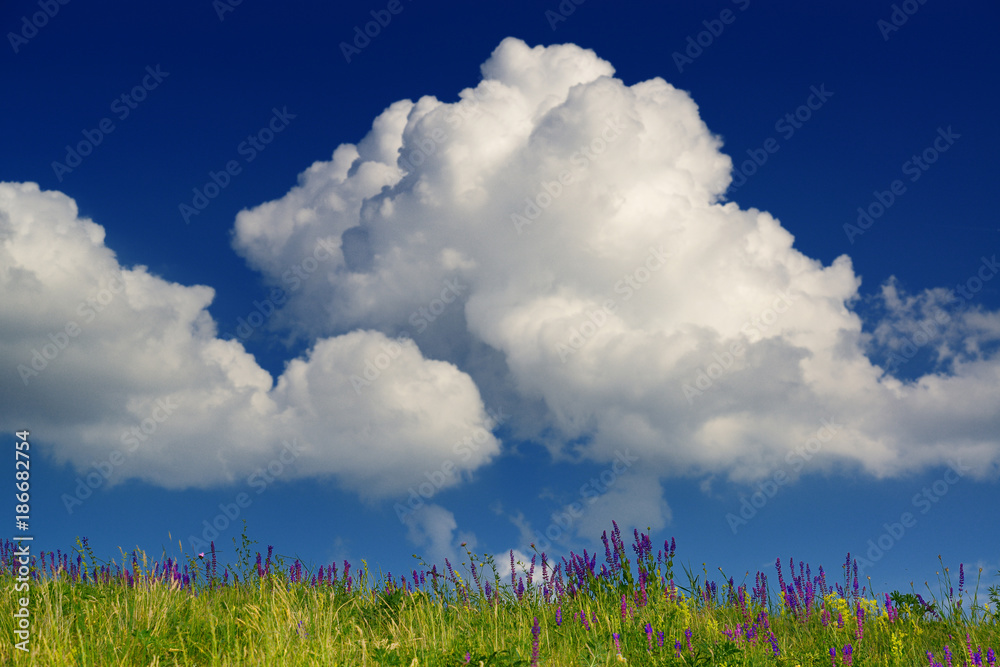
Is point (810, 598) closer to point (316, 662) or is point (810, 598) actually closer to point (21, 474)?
point (316, 662)

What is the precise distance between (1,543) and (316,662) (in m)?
6.24

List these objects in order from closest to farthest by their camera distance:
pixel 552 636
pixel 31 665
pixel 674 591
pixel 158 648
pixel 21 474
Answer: pixel 31 665
pixel 158 648
pixel 21 474
pixel 552 636
pixel 674 591

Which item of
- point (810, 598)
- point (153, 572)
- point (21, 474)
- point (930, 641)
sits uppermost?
point (21, 474)

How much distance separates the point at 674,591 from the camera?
27.1 feet

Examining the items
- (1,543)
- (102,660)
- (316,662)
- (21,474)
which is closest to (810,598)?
(316,662)

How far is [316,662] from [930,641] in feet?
19.4

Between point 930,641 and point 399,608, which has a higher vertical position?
point 399,608

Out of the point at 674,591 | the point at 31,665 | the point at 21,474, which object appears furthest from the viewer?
the point at 674,591

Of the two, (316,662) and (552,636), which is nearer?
(316,662)

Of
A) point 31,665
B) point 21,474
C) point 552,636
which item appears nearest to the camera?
point 31,665

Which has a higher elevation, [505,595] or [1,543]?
[1,543]

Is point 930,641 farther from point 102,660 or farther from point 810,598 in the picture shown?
point 102,660

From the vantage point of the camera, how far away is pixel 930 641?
24.0 feet

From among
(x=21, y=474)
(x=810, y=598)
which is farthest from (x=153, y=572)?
(x=810, y=598)
